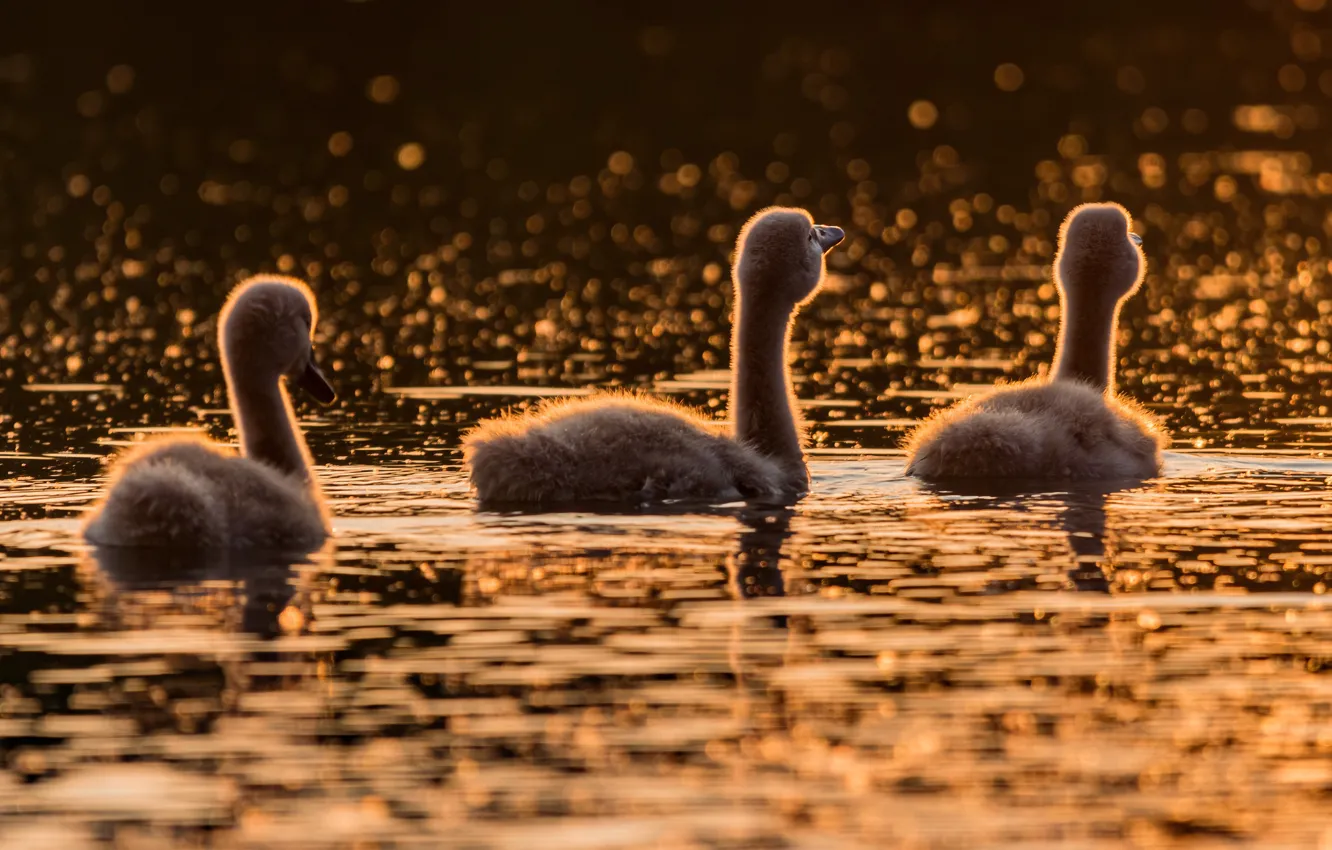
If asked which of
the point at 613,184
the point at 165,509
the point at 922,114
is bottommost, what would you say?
the point at 165,509

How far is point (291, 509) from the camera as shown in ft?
44.7

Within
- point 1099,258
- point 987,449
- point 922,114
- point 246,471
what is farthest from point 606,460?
point 922,114

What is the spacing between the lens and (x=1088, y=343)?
1814 cm

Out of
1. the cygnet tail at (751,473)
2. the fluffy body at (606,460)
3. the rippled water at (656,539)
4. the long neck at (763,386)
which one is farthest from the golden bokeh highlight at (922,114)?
the fluffy body at (606,460)

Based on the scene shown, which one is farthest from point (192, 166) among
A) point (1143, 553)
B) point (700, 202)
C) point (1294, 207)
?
point (1143, 553)

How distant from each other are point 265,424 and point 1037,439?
16.0 feet

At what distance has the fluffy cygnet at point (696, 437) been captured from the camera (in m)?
15.1

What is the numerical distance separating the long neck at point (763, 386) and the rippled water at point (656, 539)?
383 mm

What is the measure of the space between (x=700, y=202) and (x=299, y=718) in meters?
28.5

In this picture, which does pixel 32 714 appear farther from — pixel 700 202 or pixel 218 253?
pixel 700 202

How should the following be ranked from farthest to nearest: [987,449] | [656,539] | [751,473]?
[987,449], [751,473], [656,539]

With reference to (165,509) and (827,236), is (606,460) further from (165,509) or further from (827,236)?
(165,509)

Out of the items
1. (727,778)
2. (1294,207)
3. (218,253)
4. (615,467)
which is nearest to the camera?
(727,778)

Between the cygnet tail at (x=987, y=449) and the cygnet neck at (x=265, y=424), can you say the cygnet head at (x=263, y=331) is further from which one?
the cygnet tail at (x=987, y=449)
